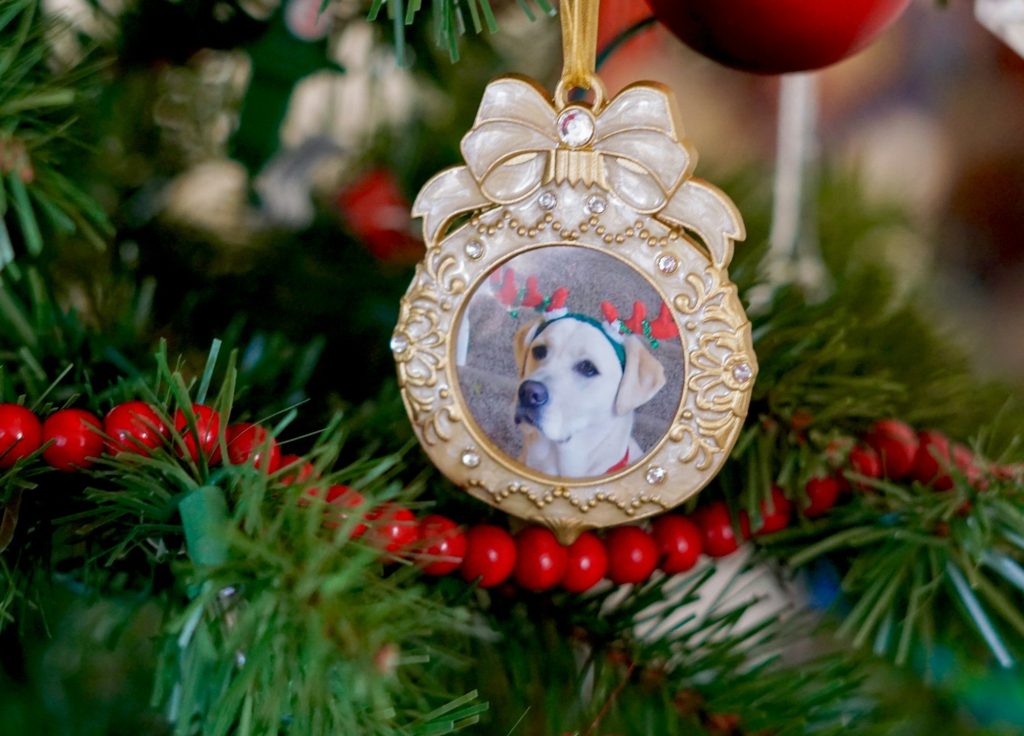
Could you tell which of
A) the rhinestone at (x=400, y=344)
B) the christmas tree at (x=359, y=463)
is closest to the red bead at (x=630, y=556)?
the christmas tree at (x=359, y=463)

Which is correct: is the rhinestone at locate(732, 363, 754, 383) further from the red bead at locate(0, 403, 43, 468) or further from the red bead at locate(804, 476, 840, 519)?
the red bead at locate(0, 403, 43, 468)

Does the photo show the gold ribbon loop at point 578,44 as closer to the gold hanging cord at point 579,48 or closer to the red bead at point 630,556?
the gold hanging cord at point 579,48

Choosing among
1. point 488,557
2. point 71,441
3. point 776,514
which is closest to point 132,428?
point 71,441

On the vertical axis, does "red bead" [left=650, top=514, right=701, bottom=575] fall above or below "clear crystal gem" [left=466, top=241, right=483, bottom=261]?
below

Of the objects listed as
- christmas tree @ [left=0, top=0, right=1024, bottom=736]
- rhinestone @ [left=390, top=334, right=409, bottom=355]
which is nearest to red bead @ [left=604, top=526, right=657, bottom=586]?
christmas tree @ [left=0, top=0, right=1024, bottom=736]

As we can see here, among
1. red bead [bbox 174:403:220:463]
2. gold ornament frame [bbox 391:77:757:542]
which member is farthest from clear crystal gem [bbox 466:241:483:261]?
red bead [bbox 174:403:220:463]

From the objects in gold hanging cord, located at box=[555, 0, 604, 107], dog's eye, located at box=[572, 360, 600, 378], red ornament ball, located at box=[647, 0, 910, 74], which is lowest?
dog's eye, located at box=[572, 360, 600, 378]

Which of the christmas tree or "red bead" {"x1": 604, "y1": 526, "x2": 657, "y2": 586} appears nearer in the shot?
the christmas tree

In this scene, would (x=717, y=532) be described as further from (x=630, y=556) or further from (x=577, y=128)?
(x=577, y=128)
